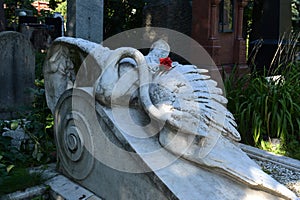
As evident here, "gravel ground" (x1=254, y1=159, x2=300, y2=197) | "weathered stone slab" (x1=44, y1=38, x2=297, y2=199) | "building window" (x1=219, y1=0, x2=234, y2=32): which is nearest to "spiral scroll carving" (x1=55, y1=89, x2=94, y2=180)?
"weathered stone slab" (x1=44, y1=38, x2=297, y2=199)

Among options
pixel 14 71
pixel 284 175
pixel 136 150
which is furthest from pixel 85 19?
pixel 284 175

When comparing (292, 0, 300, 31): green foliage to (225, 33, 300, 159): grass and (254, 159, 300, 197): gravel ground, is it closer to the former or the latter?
(225, 33, 300, 159): grass

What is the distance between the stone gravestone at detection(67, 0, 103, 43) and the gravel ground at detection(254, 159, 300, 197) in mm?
2598

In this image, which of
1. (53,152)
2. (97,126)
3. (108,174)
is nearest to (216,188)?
(108,174)

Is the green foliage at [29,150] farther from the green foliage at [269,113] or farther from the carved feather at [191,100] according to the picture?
the green foliage at [269,113]

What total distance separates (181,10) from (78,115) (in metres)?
8.70

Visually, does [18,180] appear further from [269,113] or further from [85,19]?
[269,113]

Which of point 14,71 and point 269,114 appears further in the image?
point 14,71

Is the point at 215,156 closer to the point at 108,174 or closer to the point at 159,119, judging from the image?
the point at 159,119

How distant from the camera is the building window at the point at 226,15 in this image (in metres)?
7.77

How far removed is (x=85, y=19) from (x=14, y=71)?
1203mm

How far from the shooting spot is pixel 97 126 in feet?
8.01

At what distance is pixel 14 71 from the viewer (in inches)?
189

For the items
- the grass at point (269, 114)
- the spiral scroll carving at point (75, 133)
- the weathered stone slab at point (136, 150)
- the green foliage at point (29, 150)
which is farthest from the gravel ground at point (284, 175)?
the green foliage at point (29, 150)
